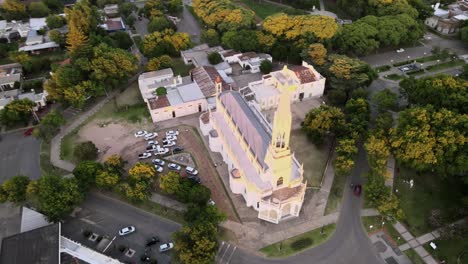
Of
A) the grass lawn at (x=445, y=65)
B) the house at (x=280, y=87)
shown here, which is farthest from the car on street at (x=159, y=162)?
the grass lawn at (x=445, y=65)

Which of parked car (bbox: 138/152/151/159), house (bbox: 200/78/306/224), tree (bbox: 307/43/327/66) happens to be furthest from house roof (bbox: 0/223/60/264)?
tree (bbox: 307/43/327/66)

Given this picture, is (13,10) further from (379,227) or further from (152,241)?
(379,227)

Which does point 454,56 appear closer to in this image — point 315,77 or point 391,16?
point 391,16

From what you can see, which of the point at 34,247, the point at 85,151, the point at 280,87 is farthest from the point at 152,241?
the point at 280,87

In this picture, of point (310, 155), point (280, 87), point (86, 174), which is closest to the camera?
point (86, 174)

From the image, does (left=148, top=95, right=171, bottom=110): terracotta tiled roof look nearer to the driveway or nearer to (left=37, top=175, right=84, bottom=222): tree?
the driveway

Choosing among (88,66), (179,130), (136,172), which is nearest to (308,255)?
(136,172)

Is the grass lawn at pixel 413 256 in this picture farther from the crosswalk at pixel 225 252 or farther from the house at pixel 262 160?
the crosswalk at pixel 225 252
